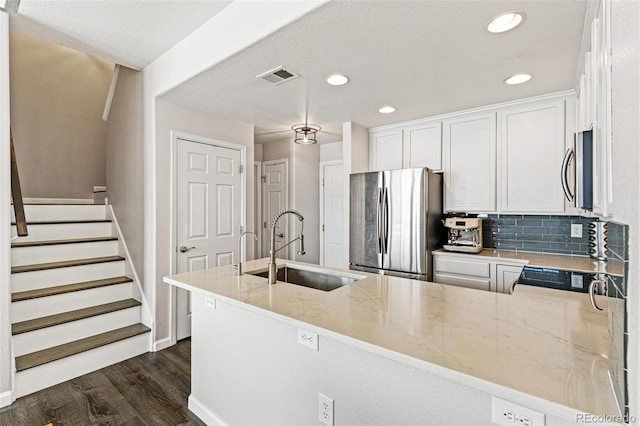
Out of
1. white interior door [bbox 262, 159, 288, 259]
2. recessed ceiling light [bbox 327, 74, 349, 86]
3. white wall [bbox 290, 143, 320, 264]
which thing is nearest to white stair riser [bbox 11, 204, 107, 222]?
white interior door [bbox 262, 159, 288, 259]

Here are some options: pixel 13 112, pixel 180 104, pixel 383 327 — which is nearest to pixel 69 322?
pixel 180 104

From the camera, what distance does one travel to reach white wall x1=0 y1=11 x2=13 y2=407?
214cm

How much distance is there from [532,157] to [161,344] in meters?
4.04

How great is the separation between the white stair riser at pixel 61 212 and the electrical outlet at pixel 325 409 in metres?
3.65

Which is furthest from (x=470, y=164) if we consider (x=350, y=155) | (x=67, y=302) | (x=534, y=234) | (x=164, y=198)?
(x=67, y=302)

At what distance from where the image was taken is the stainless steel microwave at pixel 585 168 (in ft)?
4.27

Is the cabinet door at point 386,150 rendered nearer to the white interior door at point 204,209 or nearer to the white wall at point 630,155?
the white interior door at point 204,209

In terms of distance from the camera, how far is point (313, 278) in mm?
2305

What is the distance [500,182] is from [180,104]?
11.1 feet

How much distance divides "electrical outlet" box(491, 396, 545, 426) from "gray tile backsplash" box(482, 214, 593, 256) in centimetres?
275

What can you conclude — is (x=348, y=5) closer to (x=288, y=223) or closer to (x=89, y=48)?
(x=89, y=48)

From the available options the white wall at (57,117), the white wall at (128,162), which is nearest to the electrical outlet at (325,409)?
the white wall at (128,162)

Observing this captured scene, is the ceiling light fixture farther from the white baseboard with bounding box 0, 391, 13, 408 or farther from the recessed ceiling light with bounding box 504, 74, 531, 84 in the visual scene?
the white baseboard with bounding box 0, 391, 13, 408

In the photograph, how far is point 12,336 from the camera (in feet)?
7.69
